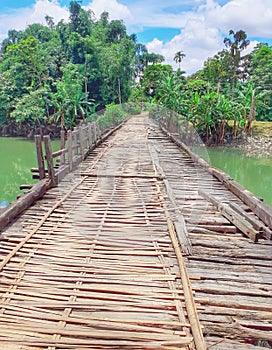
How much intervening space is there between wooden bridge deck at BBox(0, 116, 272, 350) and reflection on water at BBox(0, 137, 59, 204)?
4318 mm

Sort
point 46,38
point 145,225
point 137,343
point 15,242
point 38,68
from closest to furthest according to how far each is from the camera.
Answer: point 137,343 < point 15,242 < point 145,225 < point 38,68 < point 46,38

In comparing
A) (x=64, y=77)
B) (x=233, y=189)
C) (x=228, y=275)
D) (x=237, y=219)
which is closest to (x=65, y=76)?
(x=64, y=77)

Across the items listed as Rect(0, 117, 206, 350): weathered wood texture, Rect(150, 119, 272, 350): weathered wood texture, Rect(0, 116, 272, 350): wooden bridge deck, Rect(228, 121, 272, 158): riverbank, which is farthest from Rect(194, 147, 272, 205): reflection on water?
Rect(0, 117, 206, 350): weathered wood texture

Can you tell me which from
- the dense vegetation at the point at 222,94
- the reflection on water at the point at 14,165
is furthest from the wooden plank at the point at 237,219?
the dense vegetation at the point at 222,94

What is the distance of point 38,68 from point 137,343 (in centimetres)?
2139

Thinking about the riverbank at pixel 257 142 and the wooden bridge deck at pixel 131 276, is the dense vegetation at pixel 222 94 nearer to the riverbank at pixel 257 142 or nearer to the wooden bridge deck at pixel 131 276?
the riverbank at pixel 257 142

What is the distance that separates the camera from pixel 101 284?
229cm

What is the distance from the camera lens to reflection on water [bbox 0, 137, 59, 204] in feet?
31.7

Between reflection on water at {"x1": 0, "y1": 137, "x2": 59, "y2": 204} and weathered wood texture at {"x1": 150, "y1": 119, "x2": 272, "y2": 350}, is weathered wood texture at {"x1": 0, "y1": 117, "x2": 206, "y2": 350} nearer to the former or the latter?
weathered wood texture at {"x1": 150, "y1": 119, "x2": 272, "y2": 350}

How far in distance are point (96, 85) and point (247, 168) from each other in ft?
44.4

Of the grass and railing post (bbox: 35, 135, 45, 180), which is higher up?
railing post (bbox: 35, 135, 45, 180)

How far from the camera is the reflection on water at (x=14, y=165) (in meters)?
9.67

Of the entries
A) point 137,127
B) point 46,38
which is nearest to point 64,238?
point 137,127

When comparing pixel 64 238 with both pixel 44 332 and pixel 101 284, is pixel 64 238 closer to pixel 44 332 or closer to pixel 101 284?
pixel 101 284
